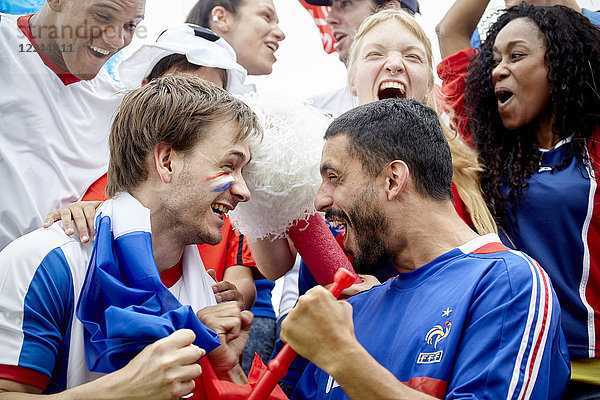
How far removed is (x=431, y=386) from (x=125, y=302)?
2.95ft

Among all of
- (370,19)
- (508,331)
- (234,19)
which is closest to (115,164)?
(508,331)

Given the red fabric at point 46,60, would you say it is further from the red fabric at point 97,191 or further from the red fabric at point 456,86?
the red fabric at point 456,86

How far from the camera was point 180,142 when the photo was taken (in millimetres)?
2209

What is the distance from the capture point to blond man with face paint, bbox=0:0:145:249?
105 inches

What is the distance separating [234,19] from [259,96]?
6.23 feet

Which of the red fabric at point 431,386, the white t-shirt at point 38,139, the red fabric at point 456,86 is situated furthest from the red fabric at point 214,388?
the red fabric at point 456,86

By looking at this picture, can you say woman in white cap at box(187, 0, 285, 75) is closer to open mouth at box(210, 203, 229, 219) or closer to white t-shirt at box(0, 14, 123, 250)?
white t-shirt at box(0, 14, 123, 250)

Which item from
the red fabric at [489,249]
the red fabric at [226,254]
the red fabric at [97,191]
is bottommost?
the red fabric at [226,254]

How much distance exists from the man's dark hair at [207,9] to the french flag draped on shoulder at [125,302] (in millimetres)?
2424

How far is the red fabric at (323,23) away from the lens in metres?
4.59

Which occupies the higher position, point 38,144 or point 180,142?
point 180,142

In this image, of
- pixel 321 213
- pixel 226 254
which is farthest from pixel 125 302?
pixel 226 254

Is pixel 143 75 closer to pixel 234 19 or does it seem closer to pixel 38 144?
pixel 38 144

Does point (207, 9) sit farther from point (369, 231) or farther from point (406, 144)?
point (369, 231)
